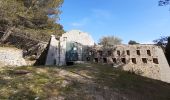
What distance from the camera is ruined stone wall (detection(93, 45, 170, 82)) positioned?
1388 inches

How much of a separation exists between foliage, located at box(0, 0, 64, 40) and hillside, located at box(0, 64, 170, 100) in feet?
44.9

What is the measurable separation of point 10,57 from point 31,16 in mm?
8876

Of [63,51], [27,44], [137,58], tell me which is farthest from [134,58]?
[27,44]

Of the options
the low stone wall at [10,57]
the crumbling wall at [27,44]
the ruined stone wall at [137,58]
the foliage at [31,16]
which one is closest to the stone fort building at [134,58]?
the ruined stone wall at [137,58]

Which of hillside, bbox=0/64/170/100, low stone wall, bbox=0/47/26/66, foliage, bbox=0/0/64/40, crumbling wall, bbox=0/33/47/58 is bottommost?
hillside, bbox=0/64/170/100

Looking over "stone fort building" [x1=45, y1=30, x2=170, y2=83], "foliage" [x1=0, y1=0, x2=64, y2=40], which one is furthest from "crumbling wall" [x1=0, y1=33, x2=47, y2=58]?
"stone fort building" [x1=45, y1=30, x2=170, y2=83]

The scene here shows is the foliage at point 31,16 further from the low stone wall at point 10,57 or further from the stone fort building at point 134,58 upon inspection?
the low stone wall at point 10,57

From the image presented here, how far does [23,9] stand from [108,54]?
12.8 m

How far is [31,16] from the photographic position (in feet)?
110

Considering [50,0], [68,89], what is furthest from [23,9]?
[68,89]

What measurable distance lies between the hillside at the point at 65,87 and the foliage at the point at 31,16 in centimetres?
1367

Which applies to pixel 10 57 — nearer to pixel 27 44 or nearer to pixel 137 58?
A: pixel 27 44

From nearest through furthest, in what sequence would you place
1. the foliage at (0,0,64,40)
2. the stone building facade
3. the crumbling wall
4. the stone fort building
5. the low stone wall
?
the low stone wall < the stone building facade < the foliage at (0,0,64,40) < the crumbling wall < the stone fort building

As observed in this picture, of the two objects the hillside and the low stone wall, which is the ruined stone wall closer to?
the low stone wall
